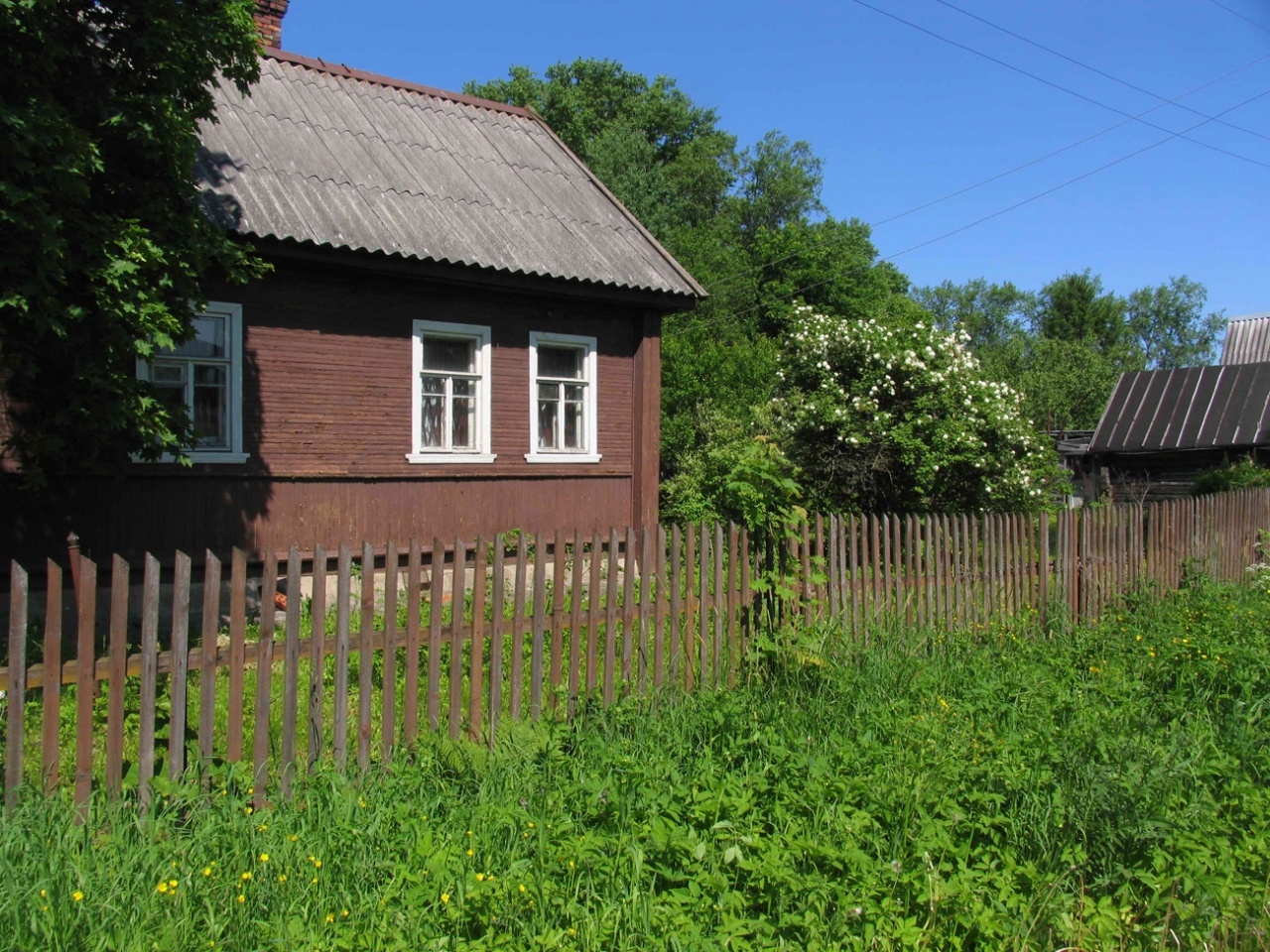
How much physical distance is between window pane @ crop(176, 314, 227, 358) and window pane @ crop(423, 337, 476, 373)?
2199mm

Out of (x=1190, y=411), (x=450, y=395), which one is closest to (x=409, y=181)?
(x=450, y=395)

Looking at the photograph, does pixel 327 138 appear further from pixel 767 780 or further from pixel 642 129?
pixel 642 129

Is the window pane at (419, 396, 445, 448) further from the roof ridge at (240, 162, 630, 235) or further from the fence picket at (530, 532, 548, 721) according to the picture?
the fence picket at (530, 532, 548, 721)

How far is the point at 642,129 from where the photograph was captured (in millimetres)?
44156

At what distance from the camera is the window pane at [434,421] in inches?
440

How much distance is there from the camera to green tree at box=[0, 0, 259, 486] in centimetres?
642

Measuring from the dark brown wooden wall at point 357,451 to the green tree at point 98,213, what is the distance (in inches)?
62.7

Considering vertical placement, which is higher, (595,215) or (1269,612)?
(595,215)

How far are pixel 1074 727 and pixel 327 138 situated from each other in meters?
10.2

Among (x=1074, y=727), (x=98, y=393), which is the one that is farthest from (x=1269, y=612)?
(x=98, y=393)

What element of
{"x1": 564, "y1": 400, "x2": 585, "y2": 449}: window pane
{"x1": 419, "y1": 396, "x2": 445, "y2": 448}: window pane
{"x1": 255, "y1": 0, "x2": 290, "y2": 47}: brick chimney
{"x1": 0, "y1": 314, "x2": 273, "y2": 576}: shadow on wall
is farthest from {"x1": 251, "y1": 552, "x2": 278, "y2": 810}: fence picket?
{"x1": 255, "y1": 0, "x2": 290, "y2": 47}: brick chimney

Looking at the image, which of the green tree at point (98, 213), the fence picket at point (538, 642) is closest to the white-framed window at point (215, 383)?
the green tree at point (98, 213)

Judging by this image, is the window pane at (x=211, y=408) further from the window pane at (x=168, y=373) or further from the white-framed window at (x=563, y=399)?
the white-framed window at (x=563, y=399)

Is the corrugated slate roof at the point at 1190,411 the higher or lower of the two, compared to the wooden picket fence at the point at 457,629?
higher
